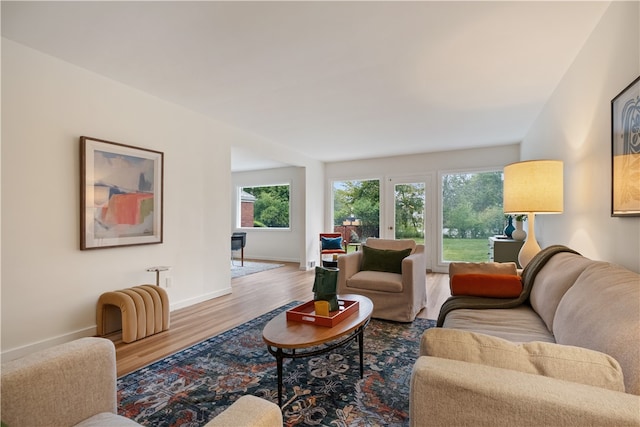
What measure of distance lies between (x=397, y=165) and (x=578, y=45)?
13.8ft

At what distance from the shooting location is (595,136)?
2160mm

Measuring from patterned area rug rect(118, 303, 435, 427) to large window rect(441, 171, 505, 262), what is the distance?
377 cm

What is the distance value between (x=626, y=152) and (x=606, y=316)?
3.42 ft

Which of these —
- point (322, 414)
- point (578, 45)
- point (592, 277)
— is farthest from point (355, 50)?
point (322, 414)

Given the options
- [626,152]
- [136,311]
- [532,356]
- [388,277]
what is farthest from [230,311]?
[626,152]

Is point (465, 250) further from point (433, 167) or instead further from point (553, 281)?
point (553, 281)

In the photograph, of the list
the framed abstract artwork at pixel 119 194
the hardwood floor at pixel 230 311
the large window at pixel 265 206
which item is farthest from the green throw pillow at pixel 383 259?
the large window at pixel 265 206

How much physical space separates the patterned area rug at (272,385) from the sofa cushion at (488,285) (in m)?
0.66

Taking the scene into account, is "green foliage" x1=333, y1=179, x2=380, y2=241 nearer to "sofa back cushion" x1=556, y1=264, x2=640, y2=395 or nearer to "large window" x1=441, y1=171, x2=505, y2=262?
"large window" x1=441, y1=171, x2=505, y2=262

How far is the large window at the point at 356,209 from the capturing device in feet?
22.5

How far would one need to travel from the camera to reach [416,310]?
335cm

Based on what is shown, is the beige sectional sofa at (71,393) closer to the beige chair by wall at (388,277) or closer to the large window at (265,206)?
the beige chair by wall at (388,277)

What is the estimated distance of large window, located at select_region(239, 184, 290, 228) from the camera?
25.9 ft

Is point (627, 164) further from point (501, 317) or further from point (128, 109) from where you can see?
point (128, 109)
